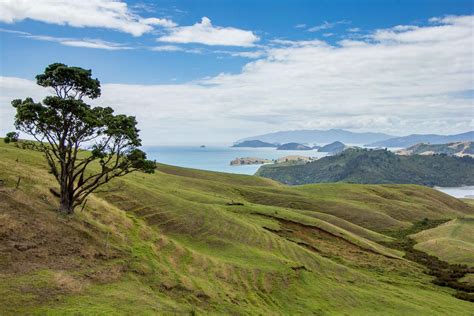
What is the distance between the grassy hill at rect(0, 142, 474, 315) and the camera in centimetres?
2820

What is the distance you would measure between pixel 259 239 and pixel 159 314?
35.0 meters

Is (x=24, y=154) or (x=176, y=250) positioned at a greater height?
(x=24, y=154)

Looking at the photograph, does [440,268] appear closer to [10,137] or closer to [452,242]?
[452,242]

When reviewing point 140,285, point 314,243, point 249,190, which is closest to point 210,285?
point 140,285

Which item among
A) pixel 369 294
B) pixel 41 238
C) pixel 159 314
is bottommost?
pixel 369 294

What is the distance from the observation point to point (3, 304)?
2309cm

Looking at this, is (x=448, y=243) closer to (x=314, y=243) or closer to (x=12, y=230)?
(x=314, y=243)

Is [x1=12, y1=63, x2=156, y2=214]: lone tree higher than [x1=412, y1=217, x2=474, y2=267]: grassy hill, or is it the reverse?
[x1=12, y1=63, x2=156, y2=214]: lone tree

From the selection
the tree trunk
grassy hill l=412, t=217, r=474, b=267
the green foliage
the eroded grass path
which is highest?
the green foliage

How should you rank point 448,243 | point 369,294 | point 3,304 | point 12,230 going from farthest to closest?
point 448,243
point 369,294
point 12,230
point 3,304

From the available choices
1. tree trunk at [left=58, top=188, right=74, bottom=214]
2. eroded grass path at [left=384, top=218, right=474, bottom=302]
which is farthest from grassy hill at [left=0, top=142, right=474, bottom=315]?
eroded grass path at [left=384, top=218, right=474, bottom=302]

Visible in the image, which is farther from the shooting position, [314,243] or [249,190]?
[249,190]

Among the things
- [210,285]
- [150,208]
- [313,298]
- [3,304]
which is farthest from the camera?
[150,208]

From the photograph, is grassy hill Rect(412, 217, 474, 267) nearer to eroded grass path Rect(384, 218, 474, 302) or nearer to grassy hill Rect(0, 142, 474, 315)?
eroded grass path Rect(384, 218, 474, 302)
